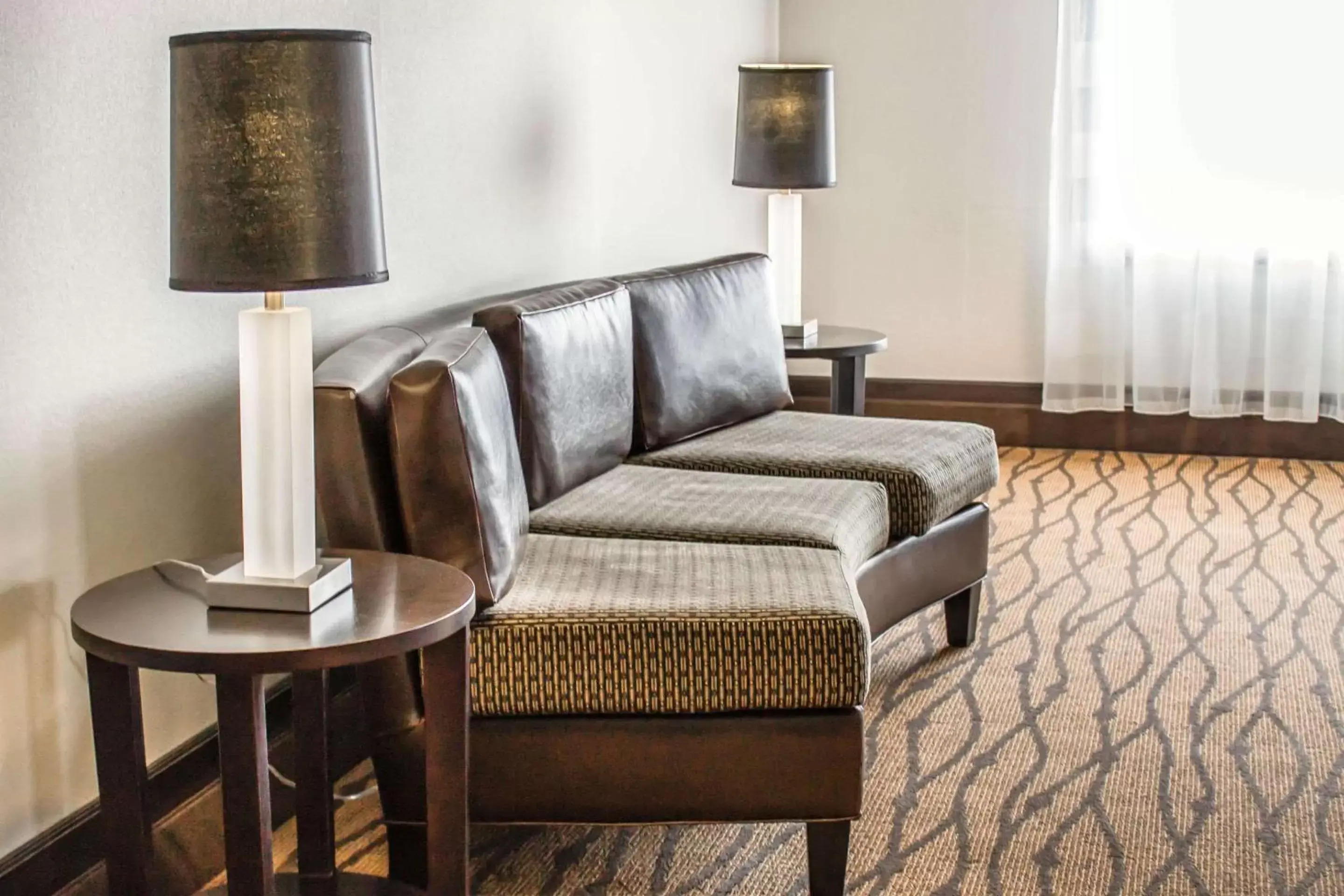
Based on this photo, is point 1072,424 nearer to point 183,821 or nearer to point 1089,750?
point 1089,750

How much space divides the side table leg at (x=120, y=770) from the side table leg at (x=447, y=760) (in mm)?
343

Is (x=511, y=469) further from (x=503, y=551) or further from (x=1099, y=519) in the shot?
(x=1099, y=519)

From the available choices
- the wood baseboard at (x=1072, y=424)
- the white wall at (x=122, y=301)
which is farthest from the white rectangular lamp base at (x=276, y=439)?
the wood baseboard at (x=1072, y=424)

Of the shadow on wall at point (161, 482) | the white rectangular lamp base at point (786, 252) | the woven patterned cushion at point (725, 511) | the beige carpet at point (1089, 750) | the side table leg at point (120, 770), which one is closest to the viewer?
the side table leg at point (120, 770)

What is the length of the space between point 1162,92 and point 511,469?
12.1 feet

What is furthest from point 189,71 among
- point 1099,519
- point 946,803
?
point 1099,519

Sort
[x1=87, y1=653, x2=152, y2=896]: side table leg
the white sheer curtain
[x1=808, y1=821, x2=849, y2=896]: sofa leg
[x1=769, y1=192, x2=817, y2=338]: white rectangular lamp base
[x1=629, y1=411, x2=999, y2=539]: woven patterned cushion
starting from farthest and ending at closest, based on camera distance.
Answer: the white sheer curtain < [x1=769, y1=192, x2=817, y2=338]: white rectangular lamp base < [x1=629, y1=411, x2=999, y2=539]: woven patterned cushion < [x1=808, y1=821, x2=849, y2=896]: sofa leg < [x1=87, y1=653, x2=152, y2=896]: side table leg

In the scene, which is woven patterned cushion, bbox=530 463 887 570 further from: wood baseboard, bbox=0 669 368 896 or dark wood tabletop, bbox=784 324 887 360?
dark wood tabletop, bbox=784 324 887 360

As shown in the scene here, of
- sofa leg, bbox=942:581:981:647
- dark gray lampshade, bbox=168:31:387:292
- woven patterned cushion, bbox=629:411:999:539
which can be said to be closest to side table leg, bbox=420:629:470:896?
dark gray lampshade, bbox=168:31:387:292

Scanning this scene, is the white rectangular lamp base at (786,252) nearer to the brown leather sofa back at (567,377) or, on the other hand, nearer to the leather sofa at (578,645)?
the brown leather sofa back at (567,377)

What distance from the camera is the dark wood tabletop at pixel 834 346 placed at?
4.00 m

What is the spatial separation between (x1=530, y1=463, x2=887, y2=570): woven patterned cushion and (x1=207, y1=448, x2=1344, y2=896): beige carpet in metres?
0.42

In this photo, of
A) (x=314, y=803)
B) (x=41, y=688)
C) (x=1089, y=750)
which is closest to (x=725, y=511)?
(x=1089, y=750)

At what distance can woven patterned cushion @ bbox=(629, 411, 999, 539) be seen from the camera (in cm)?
305
